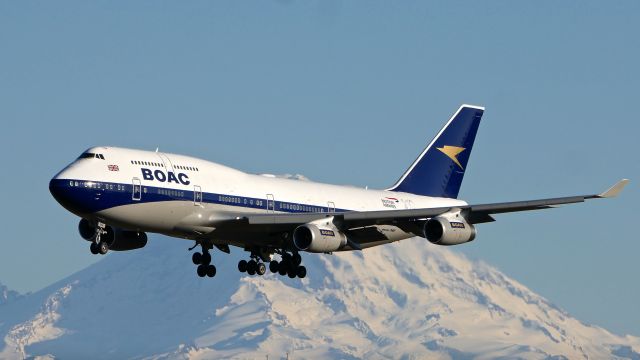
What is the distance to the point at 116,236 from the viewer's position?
7700 cm

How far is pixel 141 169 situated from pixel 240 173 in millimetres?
7169

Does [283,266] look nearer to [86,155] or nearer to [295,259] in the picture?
[295,259]

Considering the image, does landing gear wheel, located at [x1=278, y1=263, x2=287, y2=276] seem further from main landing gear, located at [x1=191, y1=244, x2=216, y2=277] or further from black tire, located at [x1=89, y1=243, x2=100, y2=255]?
black tire, located at [x1=89, y1=243, x2=100, y2=255]

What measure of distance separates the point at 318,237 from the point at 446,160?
64.5ft

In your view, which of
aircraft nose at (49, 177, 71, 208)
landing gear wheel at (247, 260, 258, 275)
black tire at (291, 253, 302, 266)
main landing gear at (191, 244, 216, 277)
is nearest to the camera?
aircraft nose at (49, 177, 71, 208)

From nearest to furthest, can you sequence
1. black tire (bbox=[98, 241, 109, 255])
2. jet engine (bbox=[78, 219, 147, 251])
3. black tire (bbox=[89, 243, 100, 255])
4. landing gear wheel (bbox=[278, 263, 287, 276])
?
black tire (bbox=[89, 243, 100, 255])
black tire (bbox=[98, 241, 109, 255])
jet engine (bbox=[78, 219, 147, 251])
landing gear wheel (bbox=[278, 263, 287, 276])

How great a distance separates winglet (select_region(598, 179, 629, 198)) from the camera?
72.4 meters

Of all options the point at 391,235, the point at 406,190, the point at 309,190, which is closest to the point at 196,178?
the point at 309,190

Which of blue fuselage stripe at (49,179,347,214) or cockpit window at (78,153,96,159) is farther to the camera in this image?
cockpit window at (78,153,96,159)

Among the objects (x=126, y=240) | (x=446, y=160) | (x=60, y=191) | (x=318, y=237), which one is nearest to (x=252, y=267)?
(x=318, y=237)

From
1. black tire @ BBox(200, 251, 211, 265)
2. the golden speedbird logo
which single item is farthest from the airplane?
the golden speedbird logo

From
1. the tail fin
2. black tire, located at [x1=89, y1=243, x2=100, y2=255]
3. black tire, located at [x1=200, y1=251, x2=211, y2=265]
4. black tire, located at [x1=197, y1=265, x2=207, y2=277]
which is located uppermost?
the tail fin

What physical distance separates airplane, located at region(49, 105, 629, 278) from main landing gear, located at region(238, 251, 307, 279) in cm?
8

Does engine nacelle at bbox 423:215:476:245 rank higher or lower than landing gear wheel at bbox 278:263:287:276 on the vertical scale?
higher
